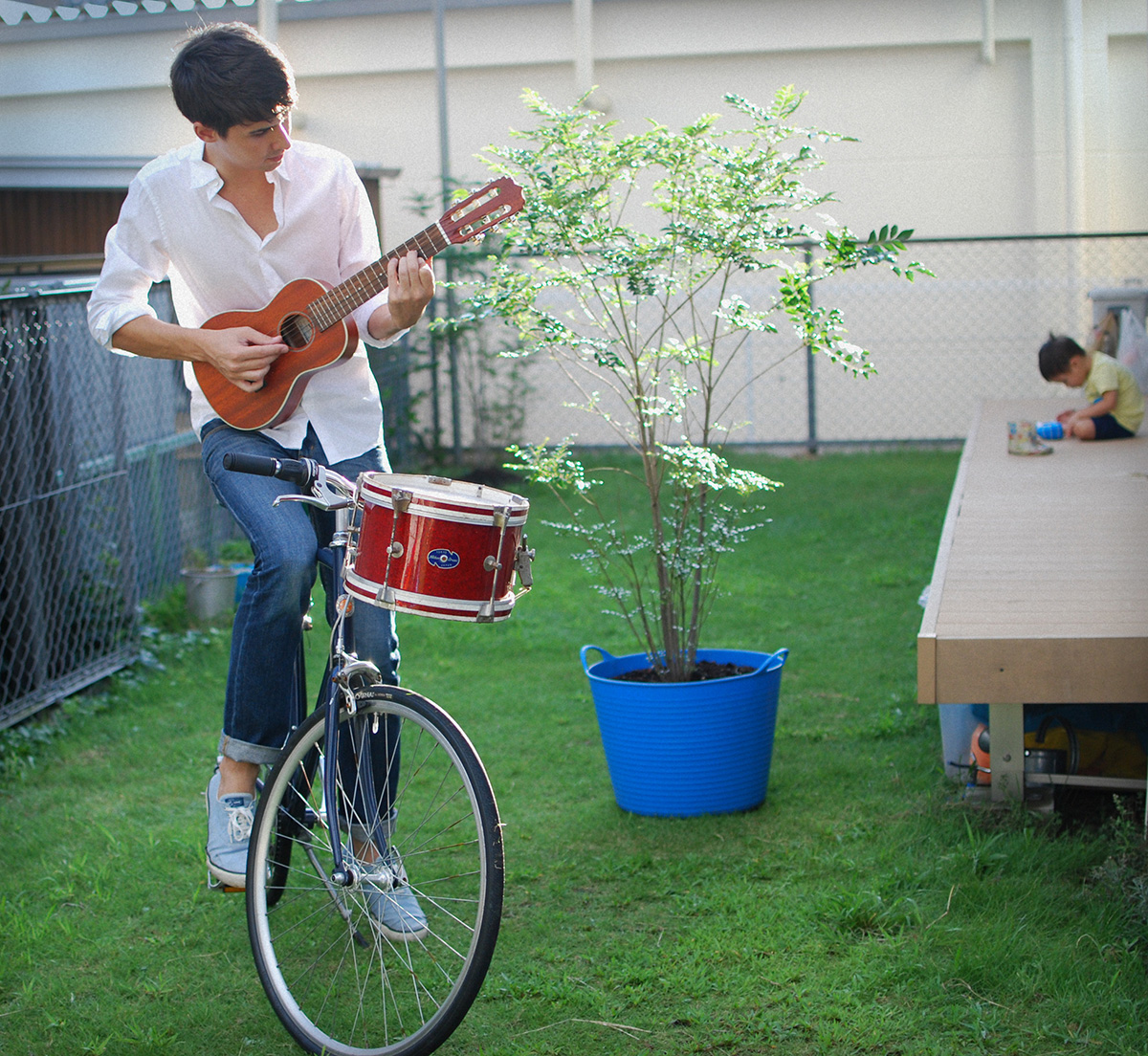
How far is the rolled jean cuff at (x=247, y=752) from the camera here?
2.50 meters

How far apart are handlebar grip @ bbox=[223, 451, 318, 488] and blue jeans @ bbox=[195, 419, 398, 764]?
209 millimetres

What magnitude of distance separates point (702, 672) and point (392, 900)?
1.39 metres

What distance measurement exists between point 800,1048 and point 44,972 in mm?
1589

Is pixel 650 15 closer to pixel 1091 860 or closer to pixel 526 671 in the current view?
Result: pixel 526 671

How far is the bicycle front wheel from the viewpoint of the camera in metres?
2.10

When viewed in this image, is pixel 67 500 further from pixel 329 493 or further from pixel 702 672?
pixel 329 493

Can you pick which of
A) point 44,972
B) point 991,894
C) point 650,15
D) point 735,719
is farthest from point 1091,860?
point 650,15

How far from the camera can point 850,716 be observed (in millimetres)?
4102

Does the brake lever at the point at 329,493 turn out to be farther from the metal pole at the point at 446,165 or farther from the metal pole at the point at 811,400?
the metal pole at the point at 811,400

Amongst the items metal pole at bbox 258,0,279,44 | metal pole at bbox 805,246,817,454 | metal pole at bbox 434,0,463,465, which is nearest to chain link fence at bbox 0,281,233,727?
metal pole at bbox 434,0,463,465

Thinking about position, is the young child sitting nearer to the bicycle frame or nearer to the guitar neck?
the guitar neck

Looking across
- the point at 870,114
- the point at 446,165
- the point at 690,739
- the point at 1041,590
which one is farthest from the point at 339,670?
the point at 870,114

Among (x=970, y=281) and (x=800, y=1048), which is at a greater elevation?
(x=970, y=281)

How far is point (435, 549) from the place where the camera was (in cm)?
200
